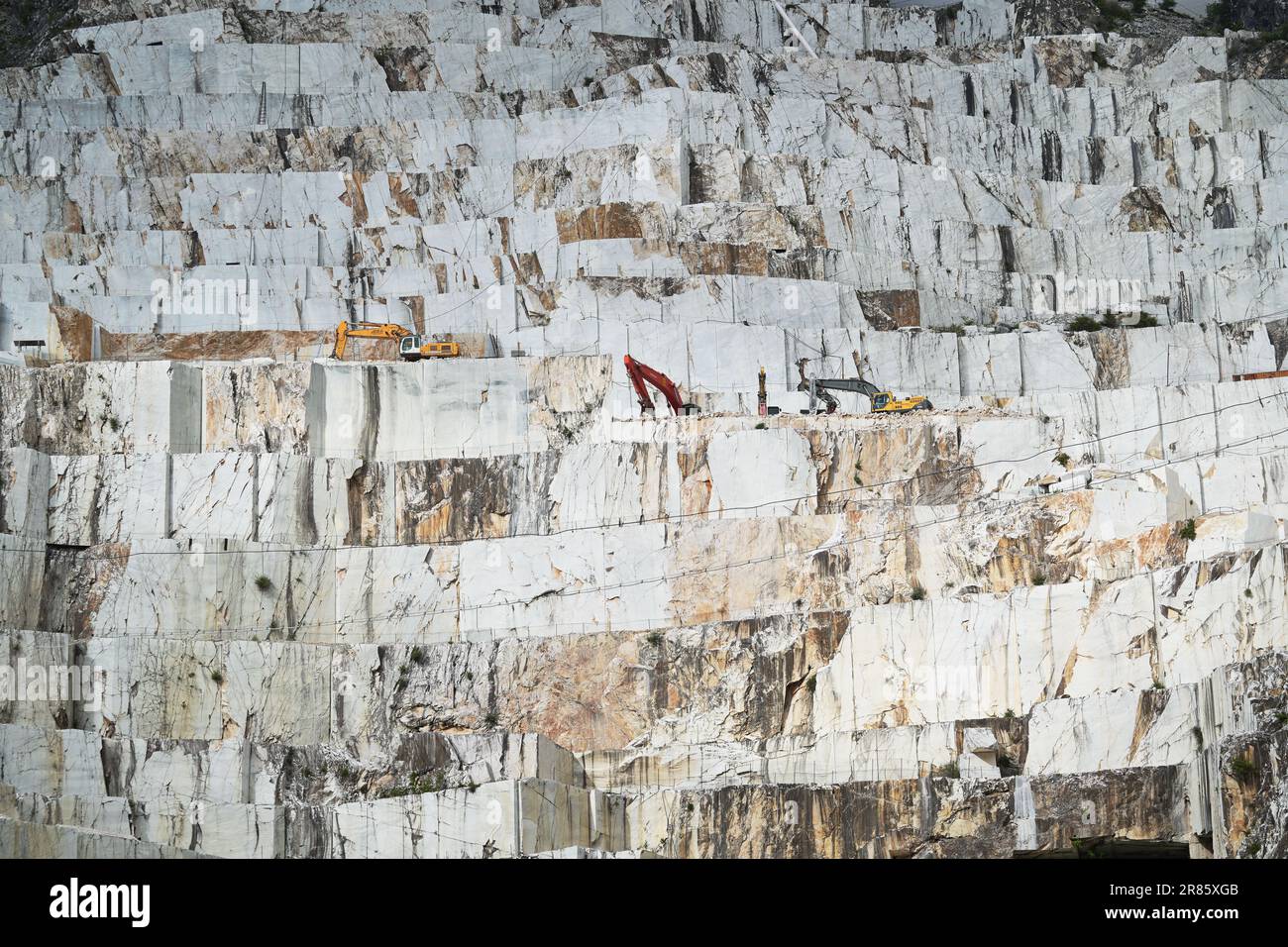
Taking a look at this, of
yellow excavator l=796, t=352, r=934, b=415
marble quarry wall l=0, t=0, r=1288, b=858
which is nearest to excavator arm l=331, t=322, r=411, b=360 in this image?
marble quarry wall l=0, t=0, r=1288, b=858

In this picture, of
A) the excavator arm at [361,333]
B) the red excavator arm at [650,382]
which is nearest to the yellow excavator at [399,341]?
the excavator arm at [361,333]

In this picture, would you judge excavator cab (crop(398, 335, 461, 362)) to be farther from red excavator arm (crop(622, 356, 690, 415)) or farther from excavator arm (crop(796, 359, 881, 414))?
excavator arm (crop(796, 359, 881, 414))

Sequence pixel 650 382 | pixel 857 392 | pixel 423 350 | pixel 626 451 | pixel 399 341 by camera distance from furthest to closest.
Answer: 1. pixel 399 341
2. pixel 423 350
3. pixel 857 392
4. pixel 650 382
5. pixel 626 451

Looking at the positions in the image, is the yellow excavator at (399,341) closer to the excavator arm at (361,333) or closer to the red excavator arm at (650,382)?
the excavator arm at (361,333)

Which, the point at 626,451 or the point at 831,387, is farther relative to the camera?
the point at 831,387

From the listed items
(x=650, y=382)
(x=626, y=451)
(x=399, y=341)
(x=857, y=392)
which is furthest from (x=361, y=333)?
(x=857, y=392)

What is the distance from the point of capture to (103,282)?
59375mm

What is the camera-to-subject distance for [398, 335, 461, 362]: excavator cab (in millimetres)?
54312

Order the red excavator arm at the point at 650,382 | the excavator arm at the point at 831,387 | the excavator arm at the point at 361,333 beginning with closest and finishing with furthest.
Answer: the red excavator arm at the point at 650,382 < the excavator arm at the point at 831,387 < the excavator arm at the point at 361,333

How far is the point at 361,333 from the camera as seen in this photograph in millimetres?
55938

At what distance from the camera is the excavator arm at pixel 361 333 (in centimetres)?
5541

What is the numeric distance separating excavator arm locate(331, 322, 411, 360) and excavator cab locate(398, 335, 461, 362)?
5.28 feet

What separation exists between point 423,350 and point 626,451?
24.2 feet

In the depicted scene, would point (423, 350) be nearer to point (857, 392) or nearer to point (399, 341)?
point (399, 341)
